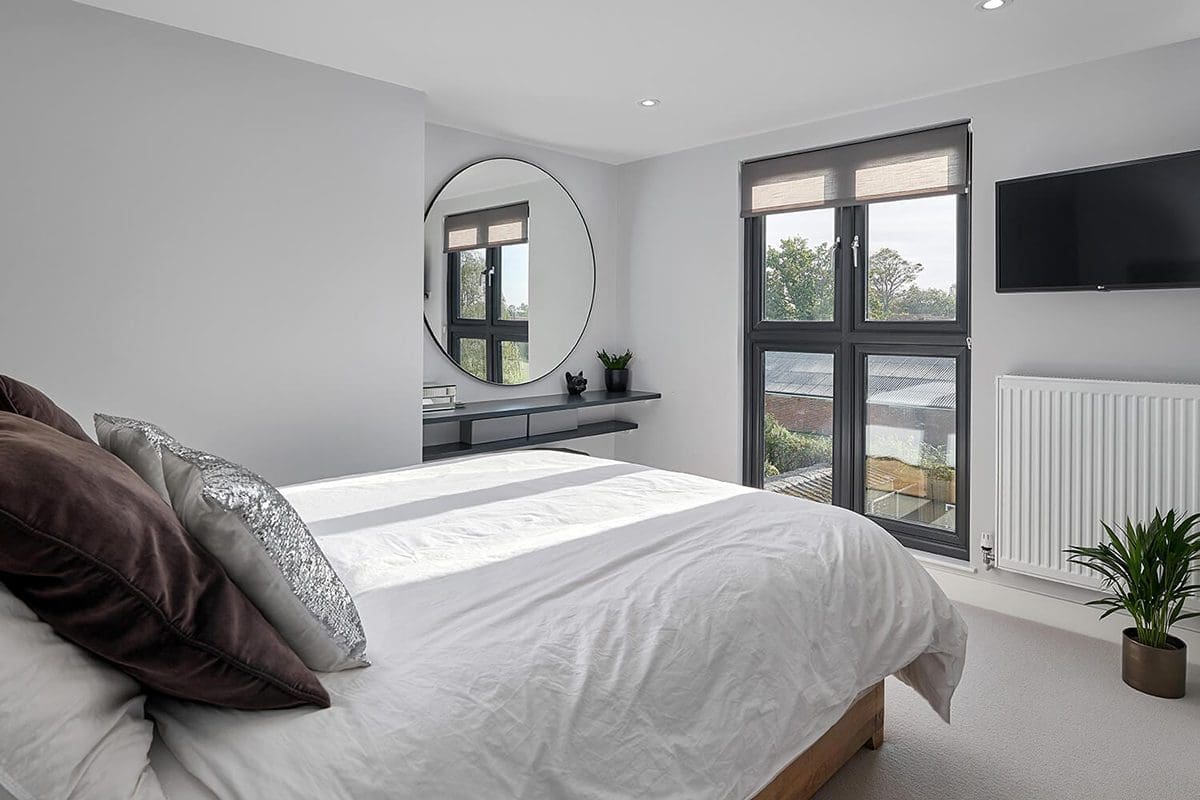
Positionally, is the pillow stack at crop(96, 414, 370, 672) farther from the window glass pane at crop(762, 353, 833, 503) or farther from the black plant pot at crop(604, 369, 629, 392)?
the black plant pot at crop(604, 369, 629, 392)

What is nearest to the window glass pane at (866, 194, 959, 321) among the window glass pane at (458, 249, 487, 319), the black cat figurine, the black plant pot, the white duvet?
the black plant pot

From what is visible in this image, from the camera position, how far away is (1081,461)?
3.18 m

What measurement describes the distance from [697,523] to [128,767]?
4.84 feet

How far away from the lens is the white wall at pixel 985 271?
10.1ft

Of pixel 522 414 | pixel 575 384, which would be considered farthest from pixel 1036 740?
pixel 575 384

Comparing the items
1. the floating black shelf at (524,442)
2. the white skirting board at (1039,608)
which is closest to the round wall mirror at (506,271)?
the floating black shelf at (524,442)

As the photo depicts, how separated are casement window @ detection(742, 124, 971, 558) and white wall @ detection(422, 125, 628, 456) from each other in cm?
106

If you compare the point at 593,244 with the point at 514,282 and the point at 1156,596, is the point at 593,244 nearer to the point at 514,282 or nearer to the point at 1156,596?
the point at 514,282

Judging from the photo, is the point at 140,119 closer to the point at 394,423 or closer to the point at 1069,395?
the point at 394,423

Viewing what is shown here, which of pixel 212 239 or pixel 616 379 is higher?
pixel 212 239

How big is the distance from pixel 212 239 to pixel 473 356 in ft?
5.53

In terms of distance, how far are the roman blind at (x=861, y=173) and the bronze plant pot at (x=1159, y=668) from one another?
2.13 meters

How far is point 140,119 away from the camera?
2.84 metres

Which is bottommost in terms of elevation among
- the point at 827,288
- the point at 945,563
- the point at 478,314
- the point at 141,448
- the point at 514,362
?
the point at 945,563
